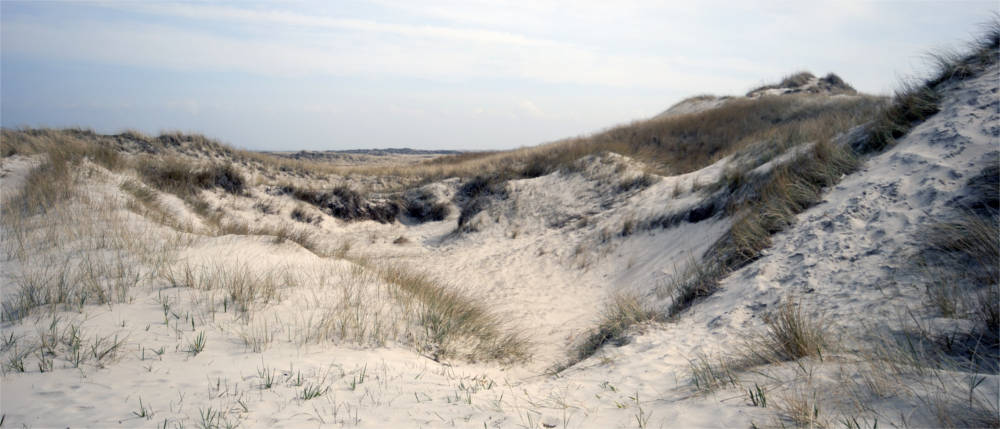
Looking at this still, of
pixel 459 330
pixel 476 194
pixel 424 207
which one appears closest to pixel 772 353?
pixel 459 330

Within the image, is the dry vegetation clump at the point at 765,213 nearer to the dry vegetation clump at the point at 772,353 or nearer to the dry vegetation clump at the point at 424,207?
the dry vegetation clump at the point at 772,353

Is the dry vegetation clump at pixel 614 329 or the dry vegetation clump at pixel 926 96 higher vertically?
the dry vegetation clump at pixel 926 96

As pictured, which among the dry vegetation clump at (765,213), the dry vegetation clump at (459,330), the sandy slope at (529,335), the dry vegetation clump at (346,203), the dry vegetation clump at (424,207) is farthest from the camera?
the dry vegetation clump at (424,207)

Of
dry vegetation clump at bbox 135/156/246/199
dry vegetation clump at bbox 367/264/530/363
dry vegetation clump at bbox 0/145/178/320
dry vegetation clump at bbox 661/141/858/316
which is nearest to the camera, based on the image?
dry vegetation clump at bbox 0/145/178/320

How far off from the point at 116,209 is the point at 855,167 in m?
12.2

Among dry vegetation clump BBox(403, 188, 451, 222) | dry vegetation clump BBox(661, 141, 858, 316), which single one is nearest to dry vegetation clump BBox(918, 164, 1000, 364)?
dry vegetation clump BBox(661, 141, 858, 316)

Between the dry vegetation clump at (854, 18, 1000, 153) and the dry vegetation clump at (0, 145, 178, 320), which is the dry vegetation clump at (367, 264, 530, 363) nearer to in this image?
the dry vegetation clump at (0, 145, 178, 320)

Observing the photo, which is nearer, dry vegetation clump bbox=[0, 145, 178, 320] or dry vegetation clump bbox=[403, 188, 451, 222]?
dry vegetation clump bbox=[0, 145, 178, 320]

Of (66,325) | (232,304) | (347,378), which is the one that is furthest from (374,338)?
(66,325)

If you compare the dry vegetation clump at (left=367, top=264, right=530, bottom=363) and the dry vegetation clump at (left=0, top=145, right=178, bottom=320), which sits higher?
the dry vegetation clump at (left=0, top=145, right=178, bottom=320)

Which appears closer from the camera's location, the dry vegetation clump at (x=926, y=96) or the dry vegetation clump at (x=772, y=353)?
the dry vegetation clump at (x=772, y=353)

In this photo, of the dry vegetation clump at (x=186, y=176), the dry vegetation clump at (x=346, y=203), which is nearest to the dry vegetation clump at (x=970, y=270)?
the dry vegetation clump at (x=186, y=176)

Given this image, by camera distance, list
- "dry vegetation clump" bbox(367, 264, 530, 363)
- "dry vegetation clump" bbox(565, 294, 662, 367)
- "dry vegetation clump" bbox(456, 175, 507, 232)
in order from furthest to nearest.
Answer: "dry vegetation clump" bbox(456, 175, 507, 232), "dry vegetation clump" bbox(565, 294, 662, 367), "dry vegetation clump" bbox(367, 264, 530, 363)

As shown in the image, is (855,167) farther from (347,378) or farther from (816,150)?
(347,378)
